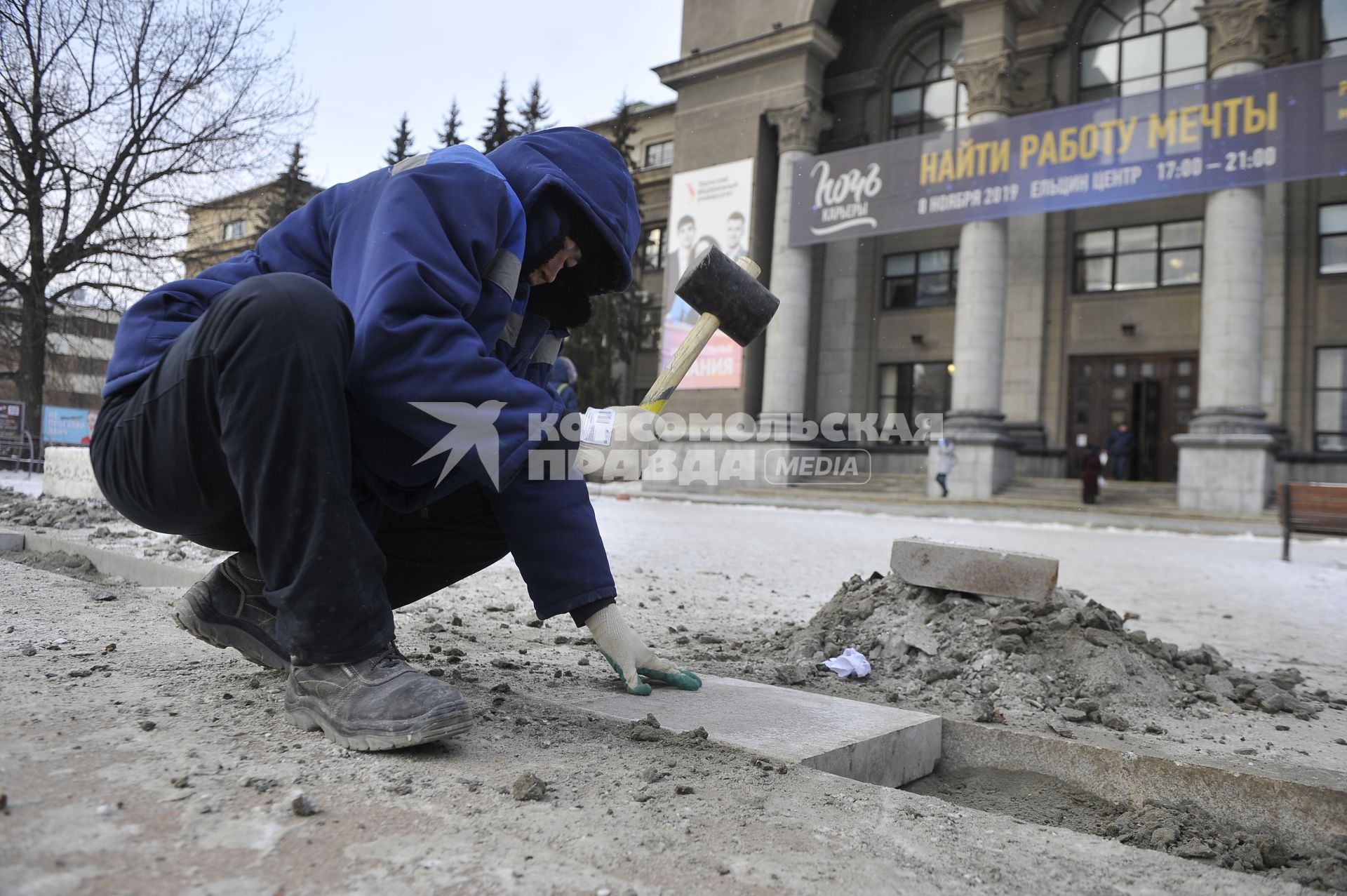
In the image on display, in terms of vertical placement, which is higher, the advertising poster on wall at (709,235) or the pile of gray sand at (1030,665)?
the advertising poster on wall at (709,235)

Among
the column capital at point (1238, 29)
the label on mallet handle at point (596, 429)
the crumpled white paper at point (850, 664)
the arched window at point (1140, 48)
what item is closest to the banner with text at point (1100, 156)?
the column capital at point (1238, 29)

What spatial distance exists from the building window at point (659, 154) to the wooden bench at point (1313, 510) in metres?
27.3

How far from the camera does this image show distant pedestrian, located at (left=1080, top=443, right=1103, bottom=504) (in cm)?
1575

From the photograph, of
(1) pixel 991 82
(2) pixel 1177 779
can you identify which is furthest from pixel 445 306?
(1) pixel 991 82

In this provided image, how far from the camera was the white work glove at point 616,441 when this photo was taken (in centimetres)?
196

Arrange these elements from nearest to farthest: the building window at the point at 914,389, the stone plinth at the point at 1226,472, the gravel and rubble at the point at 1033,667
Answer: the gravel and rubble at the point at 1033,667, the stone plinth at the point at 1226,472, the building window at the point at 914,389

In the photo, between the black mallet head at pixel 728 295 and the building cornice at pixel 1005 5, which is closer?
the black mallet head at pixel 728 295

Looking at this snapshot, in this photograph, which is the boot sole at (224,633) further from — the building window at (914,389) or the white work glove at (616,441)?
the building window at (914,389)

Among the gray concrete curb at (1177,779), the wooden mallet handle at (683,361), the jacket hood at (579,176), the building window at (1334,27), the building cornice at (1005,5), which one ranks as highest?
the building cornice at (1005,5)

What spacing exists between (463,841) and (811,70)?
23.6 m

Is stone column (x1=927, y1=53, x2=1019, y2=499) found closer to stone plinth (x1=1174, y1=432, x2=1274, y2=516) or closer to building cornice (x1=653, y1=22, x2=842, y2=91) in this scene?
stone plinth (x1=1174, y1=432, x2=1274, y2=516)

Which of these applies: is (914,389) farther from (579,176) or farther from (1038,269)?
(579,176)

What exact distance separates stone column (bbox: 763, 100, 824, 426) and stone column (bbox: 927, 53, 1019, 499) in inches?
166

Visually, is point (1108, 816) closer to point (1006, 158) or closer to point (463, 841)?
point (463, 841)
